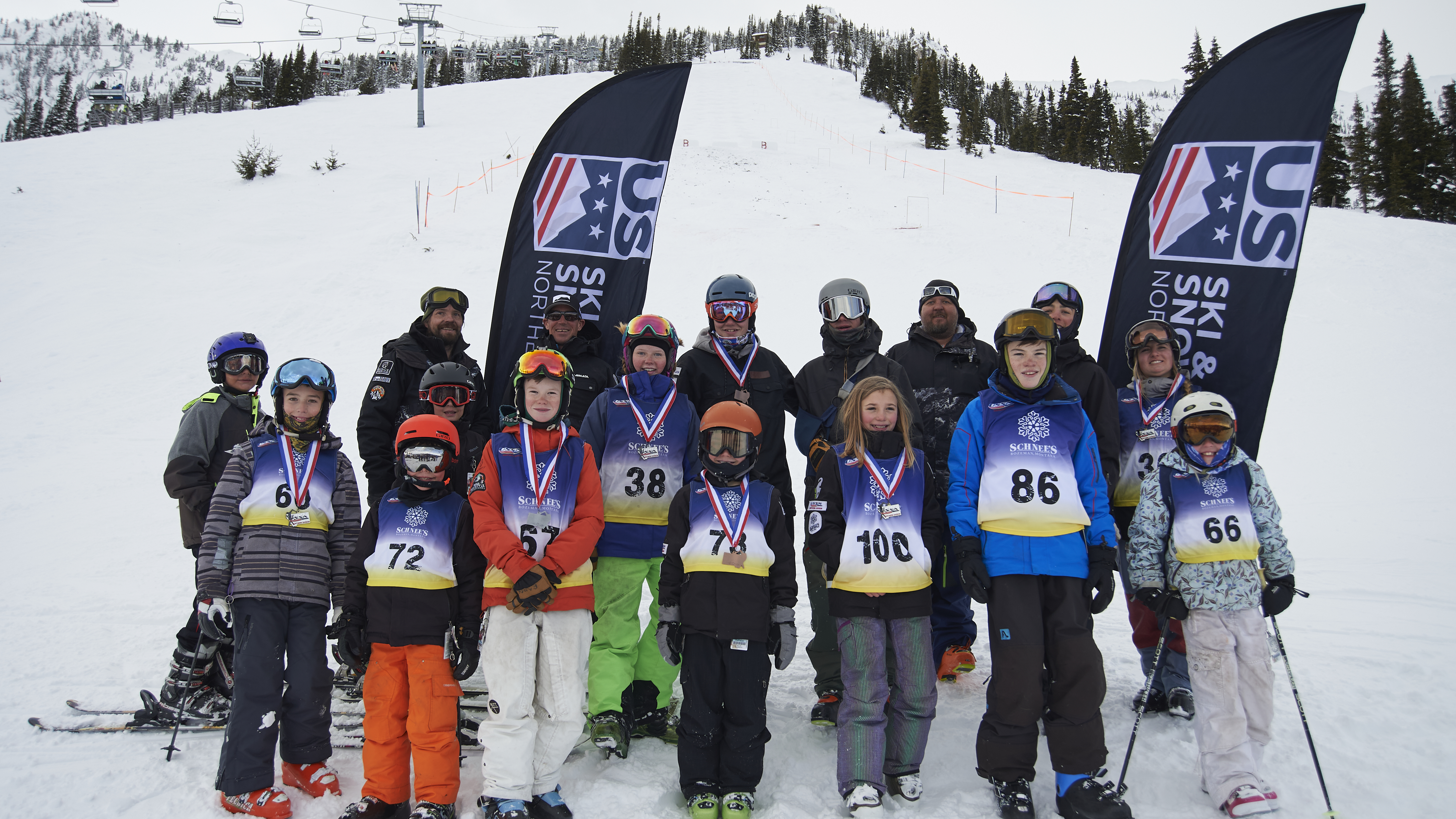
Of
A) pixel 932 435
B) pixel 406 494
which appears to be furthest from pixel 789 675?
pixel 406 494

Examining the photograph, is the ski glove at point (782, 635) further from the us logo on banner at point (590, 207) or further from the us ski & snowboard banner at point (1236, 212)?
the us logo on banner at point (590, 207)

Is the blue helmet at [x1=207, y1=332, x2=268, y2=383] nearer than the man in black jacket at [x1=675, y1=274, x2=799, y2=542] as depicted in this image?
Yes

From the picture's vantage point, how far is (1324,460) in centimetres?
1003

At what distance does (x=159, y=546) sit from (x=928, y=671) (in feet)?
25.9

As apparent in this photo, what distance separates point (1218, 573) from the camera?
147 inches

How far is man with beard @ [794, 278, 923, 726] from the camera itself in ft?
14.6

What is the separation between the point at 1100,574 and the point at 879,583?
1.09m

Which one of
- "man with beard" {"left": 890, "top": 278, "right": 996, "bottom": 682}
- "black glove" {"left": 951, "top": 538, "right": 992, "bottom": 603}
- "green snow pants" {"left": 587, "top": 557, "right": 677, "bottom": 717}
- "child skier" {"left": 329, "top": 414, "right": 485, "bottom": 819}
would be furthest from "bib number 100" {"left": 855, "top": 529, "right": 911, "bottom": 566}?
"child skier" {"left": 329, "top": 414, "right": 485, "bottom": 819}

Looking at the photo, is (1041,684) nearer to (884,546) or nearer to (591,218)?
(884,546)

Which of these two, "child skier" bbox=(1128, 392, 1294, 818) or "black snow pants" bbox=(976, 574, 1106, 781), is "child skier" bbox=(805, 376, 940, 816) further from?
"child skier" bbox=(1128, 392, 1294, 818)

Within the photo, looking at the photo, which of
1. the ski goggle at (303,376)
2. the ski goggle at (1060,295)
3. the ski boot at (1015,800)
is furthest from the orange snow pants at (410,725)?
the ski goggle at (1060,295)

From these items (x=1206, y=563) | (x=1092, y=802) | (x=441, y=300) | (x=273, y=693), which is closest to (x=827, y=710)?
(x=1092, y=802)

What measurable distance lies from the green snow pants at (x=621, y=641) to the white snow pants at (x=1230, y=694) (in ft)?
9.45

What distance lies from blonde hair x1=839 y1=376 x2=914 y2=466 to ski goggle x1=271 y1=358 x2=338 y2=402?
2833 mm
